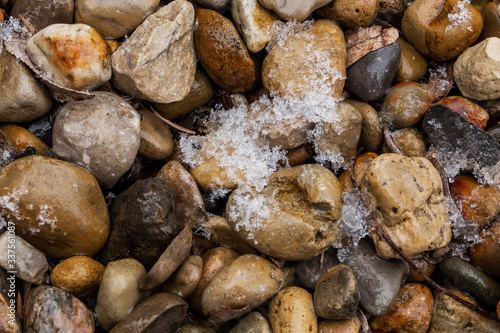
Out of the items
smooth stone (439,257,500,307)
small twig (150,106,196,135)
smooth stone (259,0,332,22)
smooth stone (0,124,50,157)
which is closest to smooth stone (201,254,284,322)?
small twig (150,106,196,135)

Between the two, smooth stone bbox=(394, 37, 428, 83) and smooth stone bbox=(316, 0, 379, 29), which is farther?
smooth stone bbox=(394, 37, 428, 83)

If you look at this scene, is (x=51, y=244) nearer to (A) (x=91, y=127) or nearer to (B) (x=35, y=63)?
(A) (x=91, y=127)

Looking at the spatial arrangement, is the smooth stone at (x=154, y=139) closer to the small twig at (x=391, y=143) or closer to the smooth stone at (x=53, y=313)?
the smooth stone at (x=53, y=313)

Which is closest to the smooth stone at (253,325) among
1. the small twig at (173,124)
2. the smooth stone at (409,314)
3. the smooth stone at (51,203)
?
the smooth stone at (409,314)

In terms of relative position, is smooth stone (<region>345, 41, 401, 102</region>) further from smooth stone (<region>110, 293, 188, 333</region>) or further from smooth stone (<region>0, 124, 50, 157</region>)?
smooth stone (<region>0, 124, 50, 157</region>)

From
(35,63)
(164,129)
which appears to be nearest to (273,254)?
(164,129)

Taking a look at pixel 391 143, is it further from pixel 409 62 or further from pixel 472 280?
pixel 472 280

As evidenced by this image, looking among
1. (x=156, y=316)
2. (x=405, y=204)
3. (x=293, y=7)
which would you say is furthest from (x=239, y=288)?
(x=293, y=7)
